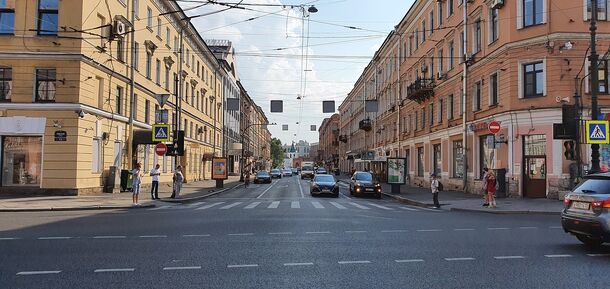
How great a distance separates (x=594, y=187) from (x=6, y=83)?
81.6ft

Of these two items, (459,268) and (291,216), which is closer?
(459,268)

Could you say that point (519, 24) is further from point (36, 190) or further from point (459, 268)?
point (36, 190)

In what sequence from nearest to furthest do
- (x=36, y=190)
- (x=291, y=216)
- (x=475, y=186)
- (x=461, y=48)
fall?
(x=291, y=216) → (x=36, y=190) → (x=475, y=186) → (x=461, y=48)

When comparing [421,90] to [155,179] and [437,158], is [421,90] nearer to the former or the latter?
[437,158]

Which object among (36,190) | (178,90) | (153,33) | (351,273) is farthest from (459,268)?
(178,90)

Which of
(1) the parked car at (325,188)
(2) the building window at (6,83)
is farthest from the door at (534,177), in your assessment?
(2) the building window at (6,83)

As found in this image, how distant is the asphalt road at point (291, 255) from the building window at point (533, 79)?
11629 millimetres

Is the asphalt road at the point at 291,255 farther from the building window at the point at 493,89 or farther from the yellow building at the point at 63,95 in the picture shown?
the building window at the point at 493,89

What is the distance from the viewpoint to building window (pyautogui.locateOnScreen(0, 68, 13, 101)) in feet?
76.7

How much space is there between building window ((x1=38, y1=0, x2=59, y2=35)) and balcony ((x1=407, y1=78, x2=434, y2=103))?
2517 centimetres

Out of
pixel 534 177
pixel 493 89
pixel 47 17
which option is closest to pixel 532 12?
pixel 493 89

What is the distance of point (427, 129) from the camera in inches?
1521

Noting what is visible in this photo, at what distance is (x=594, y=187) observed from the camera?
375 inches

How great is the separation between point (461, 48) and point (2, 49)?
1017 inches
